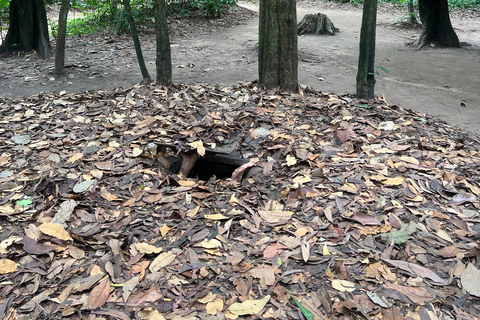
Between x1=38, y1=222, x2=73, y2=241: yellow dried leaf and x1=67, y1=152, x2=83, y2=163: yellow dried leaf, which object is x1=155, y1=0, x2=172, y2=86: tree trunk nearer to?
x1=67, y1=152, x2=83, y2=163: yellow dried leaf

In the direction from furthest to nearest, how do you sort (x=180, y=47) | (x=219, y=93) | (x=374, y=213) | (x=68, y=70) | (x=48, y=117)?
(x=180, y=47) → (x=68, y=70) → (x=219, y=93) → (x=48, y=117) → (x=374, y=213)

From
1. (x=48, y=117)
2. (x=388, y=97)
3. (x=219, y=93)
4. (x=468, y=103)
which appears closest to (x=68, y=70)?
(x=48, y=117)

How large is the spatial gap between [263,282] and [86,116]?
316 centimetres

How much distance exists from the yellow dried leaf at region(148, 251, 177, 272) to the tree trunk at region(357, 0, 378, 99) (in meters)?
3.56

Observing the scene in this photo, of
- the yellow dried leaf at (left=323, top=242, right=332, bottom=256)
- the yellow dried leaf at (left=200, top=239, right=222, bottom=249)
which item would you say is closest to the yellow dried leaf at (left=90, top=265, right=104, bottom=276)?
the yellow dried leaf at (left=200, top=239, right=222, bottom=249)

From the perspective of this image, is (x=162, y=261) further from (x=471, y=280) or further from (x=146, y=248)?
(x=471, y=280)

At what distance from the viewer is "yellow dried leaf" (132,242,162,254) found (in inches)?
96.0

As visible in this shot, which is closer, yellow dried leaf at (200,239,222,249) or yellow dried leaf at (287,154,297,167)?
yellow dried leaf at (200,239,222,249)

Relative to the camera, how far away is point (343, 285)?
7.14 feet

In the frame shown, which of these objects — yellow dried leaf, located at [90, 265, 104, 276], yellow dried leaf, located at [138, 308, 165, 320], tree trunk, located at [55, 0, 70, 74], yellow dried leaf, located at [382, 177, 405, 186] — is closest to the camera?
yellow dried leaf, located at [138, 308, 165, 320]

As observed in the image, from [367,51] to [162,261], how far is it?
12.1 ft

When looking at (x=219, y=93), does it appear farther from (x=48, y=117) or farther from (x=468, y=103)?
(x=468, y=103)

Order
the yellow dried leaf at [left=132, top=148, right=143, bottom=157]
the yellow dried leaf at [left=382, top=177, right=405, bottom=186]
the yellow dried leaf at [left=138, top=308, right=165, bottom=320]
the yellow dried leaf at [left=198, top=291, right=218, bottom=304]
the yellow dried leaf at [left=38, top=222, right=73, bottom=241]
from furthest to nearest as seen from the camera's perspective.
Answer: the yellow dried leaf at [left=132, top=148, right=143, bottom=157] → the yellow dried leaf at [left=382, top=177, right=405, bottom=186] → the yellow dried leaf at [left=38, top=222, right=73, bottom=241] → the yellow dried leaf at [left=198, top=291, right=218, bottom=304] → the yellow dried leaf at [left=138, top=308, right=165, bottom=320]

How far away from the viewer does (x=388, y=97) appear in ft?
19.1
